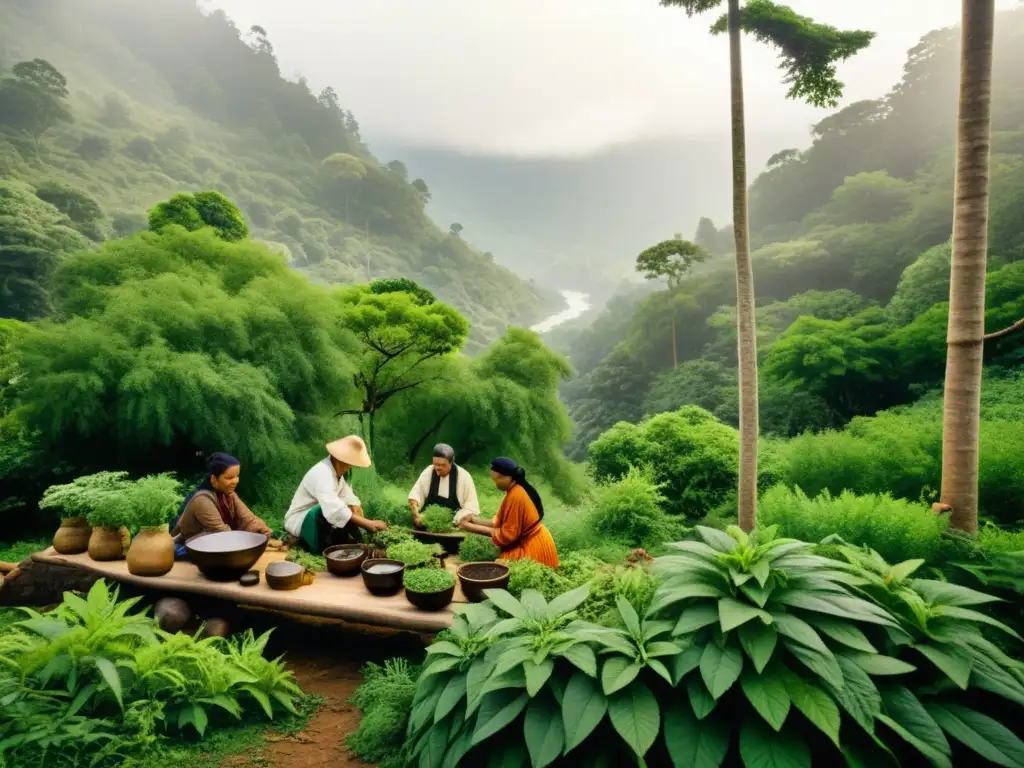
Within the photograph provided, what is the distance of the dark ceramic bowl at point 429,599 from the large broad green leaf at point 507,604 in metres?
0.68

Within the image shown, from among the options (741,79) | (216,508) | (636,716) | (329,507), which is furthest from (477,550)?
(741,79)

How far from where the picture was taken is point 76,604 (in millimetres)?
3143

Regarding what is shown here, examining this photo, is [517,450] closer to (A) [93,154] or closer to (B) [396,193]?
(A) [93,154]

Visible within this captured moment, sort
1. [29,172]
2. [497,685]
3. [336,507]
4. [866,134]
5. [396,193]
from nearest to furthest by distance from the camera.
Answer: [497,685], [336,507], [29,172], [866,134], [396,193]

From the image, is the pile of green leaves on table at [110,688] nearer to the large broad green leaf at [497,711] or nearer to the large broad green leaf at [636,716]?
the large broad green leaf at [497,711]

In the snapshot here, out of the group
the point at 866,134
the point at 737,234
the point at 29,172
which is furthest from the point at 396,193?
the point at 737,234

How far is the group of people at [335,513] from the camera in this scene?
4.21 m

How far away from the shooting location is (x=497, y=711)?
88.0 inches

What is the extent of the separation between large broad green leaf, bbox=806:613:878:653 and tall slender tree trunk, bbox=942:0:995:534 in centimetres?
281

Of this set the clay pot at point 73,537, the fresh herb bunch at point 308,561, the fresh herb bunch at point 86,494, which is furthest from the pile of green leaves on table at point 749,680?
the clay pot at point 73,537

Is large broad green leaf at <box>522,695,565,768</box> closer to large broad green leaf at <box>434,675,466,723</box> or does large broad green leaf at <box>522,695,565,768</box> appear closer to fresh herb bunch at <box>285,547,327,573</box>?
large broad green leaf at <box>434,675,466,723</box>

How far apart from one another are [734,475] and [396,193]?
2701 inches

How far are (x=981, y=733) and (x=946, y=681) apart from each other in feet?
0.58

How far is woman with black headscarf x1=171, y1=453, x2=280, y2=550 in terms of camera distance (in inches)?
171
